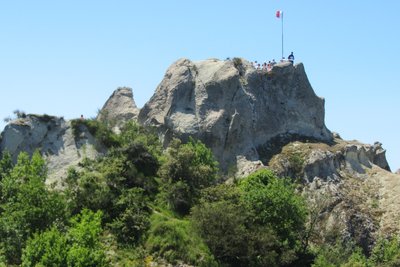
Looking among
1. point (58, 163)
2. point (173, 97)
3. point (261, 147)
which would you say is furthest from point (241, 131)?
point (58, 163)

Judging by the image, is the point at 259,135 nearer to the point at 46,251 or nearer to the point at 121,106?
the point at 121,106

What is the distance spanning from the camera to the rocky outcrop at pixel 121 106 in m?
95.7

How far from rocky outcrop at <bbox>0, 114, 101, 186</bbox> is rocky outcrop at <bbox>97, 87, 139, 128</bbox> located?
39.7ft

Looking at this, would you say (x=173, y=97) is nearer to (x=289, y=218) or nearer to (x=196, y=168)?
(x=196, y=168)

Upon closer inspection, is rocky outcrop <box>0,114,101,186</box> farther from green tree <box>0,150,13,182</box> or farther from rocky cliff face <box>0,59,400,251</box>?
green tree <box>0,150,13,182</box>

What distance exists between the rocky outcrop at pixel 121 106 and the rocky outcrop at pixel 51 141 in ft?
39.7

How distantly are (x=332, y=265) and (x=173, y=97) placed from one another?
109 ft

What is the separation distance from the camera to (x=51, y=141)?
264 feet

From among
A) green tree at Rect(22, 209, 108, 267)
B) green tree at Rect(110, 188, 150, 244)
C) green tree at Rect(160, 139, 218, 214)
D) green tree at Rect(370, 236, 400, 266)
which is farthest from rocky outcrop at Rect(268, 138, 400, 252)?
green tree at Rect(22, 209, 108, 267)

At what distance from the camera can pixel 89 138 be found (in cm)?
8156

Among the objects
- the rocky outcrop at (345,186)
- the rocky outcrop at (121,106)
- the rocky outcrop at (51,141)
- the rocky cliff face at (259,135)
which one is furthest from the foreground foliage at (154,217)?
the rocky outcrop at (121,106)

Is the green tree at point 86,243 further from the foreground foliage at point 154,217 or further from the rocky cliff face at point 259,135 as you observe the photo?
the rocky cliff face at point 259,135

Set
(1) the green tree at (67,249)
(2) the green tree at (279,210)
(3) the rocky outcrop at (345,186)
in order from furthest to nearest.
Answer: (3) the rocky outcrop at (345,186), (2) the green tree at (279,210), (1) the green tree at (67,249)

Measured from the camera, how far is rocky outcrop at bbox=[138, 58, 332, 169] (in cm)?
8788
